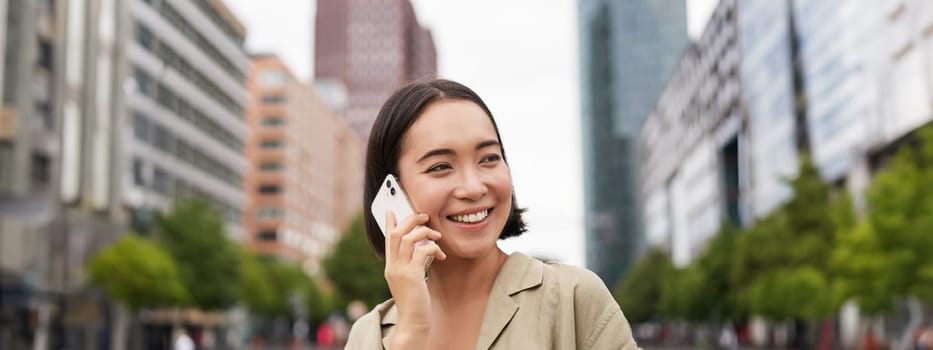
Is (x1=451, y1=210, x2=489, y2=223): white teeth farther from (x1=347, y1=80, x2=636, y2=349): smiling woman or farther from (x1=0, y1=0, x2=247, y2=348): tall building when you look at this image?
(x1=0, y1=0, x2=247, y2=348): tall building

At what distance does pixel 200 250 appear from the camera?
49.2 metres

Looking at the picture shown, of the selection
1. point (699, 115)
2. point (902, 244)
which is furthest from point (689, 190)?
point (902, 244)

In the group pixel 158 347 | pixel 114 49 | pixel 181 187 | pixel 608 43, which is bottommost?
pixel 158 347

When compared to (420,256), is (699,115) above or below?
above

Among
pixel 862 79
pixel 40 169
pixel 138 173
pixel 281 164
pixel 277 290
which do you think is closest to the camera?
pixel 40 169

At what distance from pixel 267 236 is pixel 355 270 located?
135 ft

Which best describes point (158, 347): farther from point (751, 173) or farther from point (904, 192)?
point (904, 192)

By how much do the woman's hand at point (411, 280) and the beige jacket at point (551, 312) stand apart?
0.16 meters

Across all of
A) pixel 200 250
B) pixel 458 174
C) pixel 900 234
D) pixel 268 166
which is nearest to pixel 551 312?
pixel 458 174

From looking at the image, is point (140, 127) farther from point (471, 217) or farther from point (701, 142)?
point (471, 217)

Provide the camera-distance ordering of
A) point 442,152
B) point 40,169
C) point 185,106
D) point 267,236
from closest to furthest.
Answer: point 442,152 → point 40,169 → point 185,106 → point 267,236

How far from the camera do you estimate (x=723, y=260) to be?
6450 cm

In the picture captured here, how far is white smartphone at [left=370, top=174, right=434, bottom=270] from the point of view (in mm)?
2254

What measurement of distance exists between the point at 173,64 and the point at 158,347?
1807 cm
